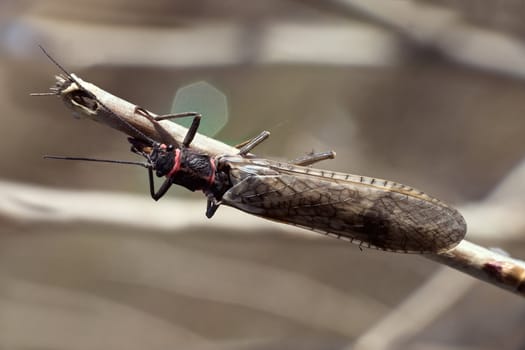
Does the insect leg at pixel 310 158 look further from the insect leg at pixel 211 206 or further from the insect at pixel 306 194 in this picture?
the insect leg at pixel 211 206

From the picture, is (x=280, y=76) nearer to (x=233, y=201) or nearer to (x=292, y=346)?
(x=292, y=346)

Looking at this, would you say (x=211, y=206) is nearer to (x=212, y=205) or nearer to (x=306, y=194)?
(x=212, y=205)

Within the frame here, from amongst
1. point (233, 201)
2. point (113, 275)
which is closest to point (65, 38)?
point (233, 201)

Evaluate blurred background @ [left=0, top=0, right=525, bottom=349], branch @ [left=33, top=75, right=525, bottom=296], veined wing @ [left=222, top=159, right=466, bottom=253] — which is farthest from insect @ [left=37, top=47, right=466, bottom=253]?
blurred background @ [left=0, top=0, right=525, bottom=349]

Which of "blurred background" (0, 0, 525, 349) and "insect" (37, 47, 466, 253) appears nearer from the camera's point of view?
"insect" (37, 47, 466, 253)

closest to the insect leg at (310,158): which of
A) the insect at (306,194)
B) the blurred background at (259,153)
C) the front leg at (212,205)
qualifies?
the insect at (306,194)

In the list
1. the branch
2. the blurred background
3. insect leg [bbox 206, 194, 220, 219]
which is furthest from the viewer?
the blurred background

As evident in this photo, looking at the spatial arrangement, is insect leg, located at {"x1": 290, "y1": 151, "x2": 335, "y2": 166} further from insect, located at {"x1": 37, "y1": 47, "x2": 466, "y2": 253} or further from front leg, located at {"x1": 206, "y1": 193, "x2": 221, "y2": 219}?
front leg, located at {"x1": 206, "y1": 193, "x2": 221, "y2": 219}
